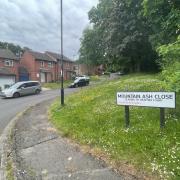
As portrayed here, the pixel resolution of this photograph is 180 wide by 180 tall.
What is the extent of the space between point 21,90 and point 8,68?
81.7ft

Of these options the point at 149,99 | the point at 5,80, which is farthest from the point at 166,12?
the point at 5,80

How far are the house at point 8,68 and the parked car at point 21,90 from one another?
17.4 metres

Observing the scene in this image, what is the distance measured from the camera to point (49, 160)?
27.4ft

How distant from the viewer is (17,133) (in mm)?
12188

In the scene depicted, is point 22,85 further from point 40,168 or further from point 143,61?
point 40,168

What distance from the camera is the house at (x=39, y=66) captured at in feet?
223

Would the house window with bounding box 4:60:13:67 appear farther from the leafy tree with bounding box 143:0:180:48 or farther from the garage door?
the leafy tree with bounding box 143:0:180:48

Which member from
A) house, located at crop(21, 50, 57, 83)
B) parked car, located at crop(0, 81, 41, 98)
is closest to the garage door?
house, located at crop(21, 50, 57, 83)

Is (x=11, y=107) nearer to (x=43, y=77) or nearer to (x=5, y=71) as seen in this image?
(x=5, y=71)

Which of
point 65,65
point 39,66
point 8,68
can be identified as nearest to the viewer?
point 8,68

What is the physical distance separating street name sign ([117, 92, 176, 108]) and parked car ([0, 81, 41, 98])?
84.4 feet

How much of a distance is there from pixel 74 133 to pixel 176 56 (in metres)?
3.92

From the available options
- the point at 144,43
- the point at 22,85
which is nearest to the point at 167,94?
the point at 22,85

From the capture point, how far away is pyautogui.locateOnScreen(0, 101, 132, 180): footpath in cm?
718
